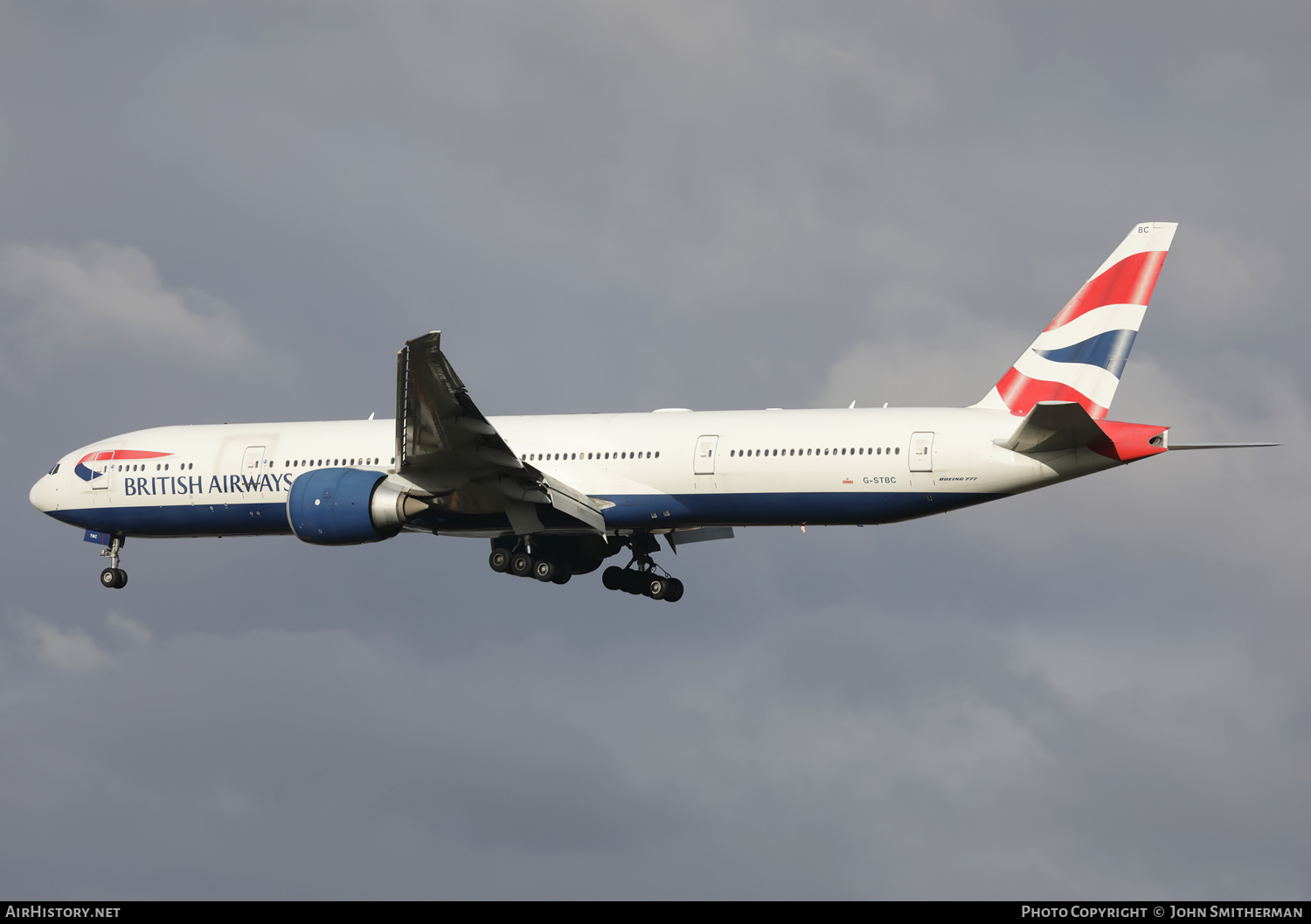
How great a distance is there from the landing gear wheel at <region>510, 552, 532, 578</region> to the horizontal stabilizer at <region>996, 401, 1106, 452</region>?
41.1 ft

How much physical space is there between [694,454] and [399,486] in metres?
7.03

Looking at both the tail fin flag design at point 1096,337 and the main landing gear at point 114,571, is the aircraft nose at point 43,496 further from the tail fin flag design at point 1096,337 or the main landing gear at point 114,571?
the tail fin flag design at point 1096,337

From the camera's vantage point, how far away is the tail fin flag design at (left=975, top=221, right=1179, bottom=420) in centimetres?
3694

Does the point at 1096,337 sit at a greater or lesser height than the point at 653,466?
greater

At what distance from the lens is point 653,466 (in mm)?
37781

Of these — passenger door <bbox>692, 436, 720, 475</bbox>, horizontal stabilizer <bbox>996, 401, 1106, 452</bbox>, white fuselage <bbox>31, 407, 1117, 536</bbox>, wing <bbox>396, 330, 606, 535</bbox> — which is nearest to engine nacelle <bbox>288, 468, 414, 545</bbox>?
wing <bbox>396, 330, 606, 535</bbox>

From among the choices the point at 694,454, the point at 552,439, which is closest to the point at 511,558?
the point at 552,439

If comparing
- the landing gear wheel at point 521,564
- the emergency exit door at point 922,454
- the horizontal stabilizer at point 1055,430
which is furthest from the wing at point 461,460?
the horizontal stabilizer at point 1055,430

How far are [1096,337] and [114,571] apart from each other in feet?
87.0

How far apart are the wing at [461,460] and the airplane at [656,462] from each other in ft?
0.15

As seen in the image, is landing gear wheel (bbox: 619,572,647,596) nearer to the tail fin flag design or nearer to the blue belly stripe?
the blue belly stripe

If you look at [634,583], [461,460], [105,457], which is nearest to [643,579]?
[634,583]

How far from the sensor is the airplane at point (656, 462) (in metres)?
34.8

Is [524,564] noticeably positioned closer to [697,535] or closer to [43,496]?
[697,535]
